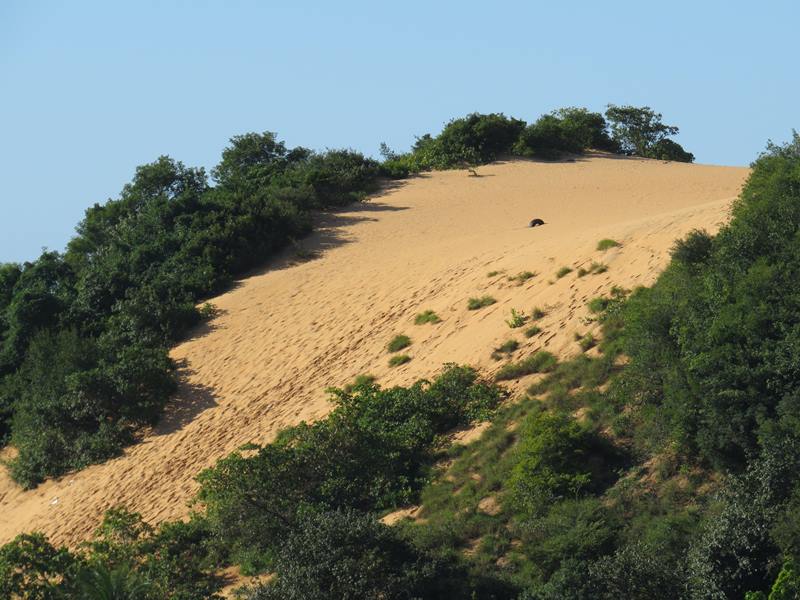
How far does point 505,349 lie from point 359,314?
609 centimetres

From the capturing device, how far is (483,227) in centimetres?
3559

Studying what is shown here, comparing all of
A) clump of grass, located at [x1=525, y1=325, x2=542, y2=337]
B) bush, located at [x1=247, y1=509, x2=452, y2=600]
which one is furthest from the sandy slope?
bush, located at [x1=247, y1=509, x2=452, y2=600]

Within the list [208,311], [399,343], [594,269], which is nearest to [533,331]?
[594,269]

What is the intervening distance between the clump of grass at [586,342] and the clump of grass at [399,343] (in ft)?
15.1

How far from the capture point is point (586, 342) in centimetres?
2250

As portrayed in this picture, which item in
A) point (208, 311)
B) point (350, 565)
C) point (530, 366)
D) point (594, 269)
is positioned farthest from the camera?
point (208, 311)

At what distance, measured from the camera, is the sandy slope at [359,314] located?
24.8 metres

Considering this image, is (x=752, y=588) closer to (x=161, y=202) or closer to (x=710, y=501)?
(x=710, y=501)

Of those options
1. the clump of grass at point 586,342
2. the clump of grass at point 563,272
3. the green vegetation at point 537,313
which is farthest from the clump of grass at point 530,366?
the clump of grass at point 563,272

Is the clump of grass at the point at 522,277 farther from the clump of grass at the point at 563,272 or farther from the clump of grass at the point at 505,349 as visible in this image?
the clump of grass at the point at 505,349

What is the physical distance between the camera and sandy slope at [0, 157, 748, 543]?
2484 cm

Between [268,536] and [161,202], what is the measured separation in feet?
59.0

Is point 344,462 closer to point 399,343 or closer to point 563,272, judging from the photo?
point 399,343

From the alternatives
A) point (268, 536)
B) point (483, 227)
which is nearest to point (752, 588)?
point (268, 536)
